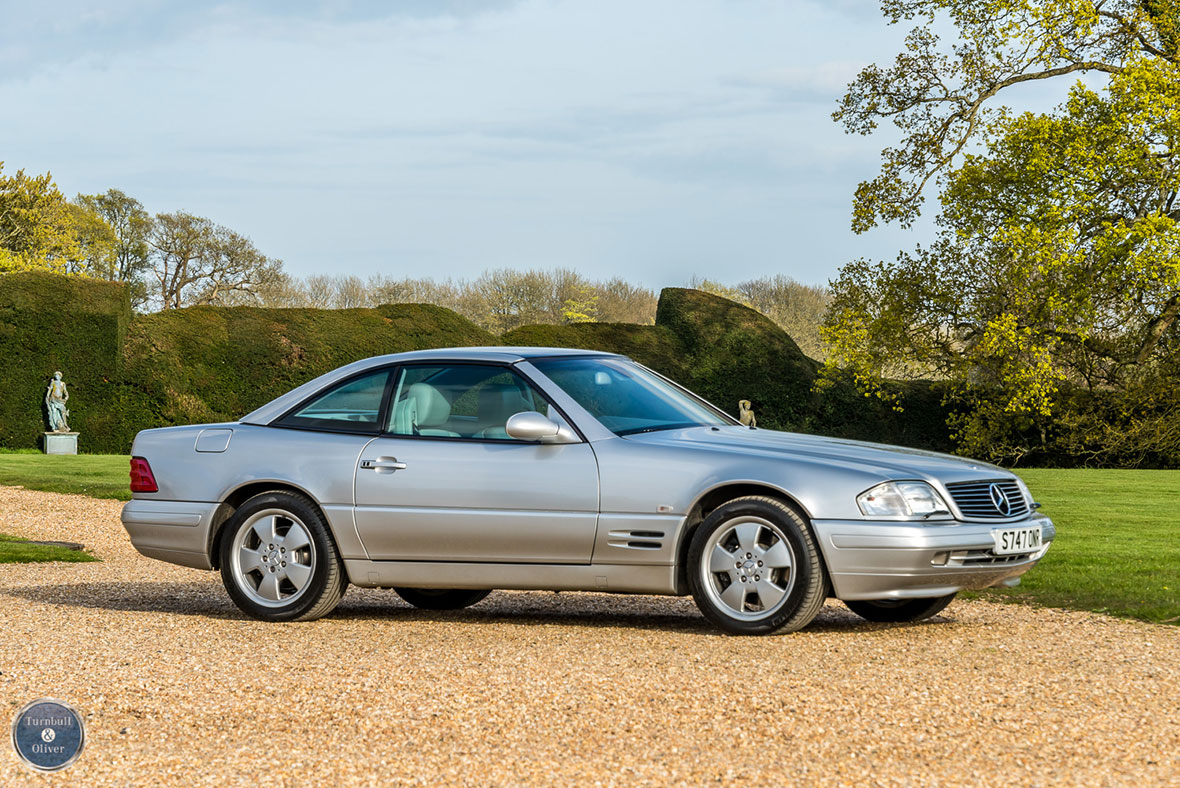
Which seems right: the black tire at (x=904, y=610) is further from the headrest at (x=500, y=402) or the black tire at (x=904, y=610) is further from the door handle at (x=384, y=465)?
the door handle at (x=384, y=465)

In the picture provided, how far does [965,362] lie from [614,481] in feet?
83.6

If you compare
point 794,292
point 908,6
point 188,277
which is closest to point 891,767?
point 908,6

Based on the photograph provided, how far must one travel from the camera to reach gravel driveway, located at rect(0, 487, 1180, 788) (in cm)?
410

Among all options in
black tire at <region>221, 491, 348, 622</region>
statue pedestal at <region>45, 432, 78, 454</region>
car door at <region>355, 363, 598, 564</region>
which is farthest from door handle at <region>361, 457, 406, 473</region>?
statue pedestal at <region>45, 432, 78, 454</region>

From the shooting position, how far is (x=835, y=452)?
22.3 ft

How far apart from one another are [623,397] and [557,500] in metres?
0.91

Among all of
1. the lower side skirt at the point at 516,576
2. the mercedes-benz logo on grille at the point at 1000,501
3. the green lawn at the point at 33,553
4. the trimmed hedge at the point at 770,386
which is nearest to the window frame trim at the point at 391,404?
the lower side skirt at the point at 516,576

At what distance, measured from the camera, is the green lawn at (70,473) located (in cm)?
1947

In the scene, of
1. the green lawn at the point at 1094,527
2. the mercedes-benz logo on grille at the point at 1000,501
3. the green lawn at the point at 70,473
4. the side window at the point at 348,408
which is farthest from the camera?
the green lawn at the point at 70,473

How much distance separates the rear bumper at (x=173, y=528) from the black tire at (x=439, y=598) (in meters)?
1.34

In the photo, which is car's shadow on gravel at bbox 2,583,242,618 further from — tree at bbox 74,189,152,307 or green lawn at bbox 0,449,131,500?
tree at bbox 74,189,152,307

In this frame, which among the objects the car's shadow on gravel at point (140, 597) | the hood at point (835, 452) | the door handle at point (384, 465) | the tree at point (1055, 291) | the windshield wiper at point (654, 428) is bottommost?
the car's shadow on gravel at point (140, 597)

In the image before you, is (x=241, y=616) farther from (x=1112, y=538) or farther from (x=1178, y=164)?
(x=1178, y=164)

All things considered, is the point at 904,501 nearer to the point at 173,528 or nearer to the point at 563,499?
the point at 563,499
